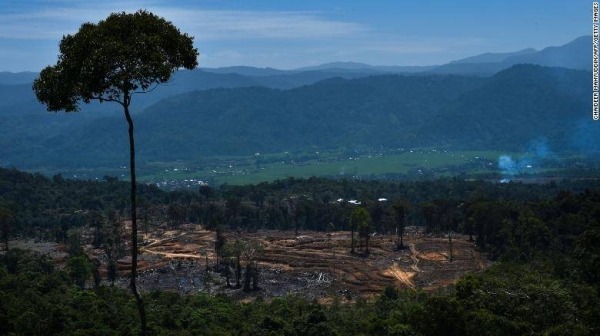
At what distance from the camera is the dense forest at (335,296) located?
22.2 metres

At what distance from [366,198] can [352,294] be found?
5211 centimetres

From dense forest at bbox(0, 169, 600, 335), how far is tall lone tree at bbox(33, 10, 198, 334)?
42.0 feet

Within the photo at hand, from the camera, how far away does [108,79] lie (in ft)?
51.2

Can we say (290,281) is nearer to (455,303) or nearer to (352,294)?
(352,294)

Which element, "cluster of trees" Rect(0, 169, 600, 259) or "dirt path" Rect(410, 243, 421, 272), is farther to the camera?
"cluster of trees" Rect(0, 169, 600, 259)

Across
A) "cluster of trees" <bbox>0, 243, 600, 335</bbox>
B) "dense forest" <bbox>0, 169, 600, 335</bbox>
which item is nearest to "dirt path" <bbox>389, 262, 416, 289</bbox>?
"dense forest" <bbox>0, 169, 600, 335</bbox>

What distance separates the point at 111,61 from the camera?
15242 mm

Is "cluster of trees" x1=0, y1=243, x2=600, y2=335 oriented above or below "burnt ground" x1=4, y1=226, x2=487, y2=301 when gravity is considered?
above

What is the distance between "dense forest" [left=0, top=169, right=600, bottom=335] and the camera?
22.2 meters

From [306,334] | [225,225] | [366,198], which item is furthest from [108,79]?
[366,198]

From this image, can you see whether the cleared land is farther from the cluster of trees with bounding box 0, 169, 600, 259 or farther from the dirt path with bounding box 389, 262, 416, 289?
the cluster of trees with bounding box 0, 169, 600, 259

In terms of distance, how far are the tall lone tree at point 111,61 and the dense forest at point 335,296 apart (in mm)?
12793

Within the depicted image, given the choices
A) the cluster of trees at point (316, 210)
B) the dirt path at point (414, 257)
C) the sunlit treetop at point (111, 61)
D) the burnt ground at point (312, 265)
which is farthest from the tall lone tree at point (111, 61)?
the dirt path at point (414, 257)

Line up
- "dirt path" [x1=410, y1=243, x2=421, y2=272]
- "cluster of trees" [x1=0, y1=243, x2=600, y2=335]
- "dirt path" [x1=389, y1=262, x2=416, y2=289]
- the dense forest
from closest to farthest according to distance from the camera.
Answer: "cluster of trees" [x1=0, y1=243, x2=600, y2=335] < the dense forest < "dirt path" [x1=389, y1=262, x2=416, y2=289] < "dirt path" [x1=410, y1=243, x2=421, y2=272]
